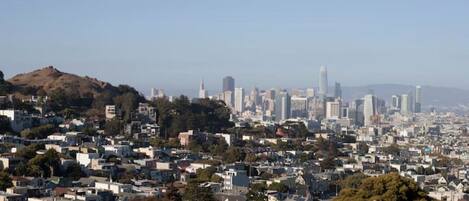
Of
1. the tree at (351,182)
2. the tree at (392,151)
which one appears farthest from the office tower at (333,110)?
the tree at (351,182)

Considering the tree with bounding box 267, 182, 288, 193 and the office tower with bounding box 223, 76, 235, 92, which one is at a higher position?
the office tower with bounding box 223, 76, 235, 92

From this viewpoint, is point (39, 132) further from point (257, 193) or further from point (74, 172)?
point (257, 193)

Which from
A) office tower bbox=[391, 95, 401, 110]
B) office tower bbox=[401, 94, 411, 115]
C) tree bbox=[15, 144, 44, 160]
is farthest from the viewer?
office tower bbox=[391, 95, 401, 110]

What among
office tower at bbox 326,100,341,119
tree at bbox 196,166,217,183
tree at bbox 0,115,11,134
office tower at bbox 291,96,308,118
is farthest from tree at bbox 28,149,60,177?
office tower at bbox 326,100,341,119

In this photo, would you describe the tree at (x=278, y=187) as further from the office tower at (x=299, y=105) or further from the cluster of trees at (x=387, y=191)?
the office tower at (x=299, y=105)

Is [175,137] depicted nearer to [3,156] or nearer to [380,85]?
[3,156]

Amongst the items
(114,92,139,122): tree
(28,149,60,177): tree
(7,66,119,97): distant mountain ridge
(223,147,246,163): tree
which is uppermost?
(7,66,119,97): distant mountain ridge

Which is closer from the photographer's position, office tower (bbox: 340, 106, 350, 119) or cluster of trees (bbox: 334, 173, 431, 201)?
cluster of trees (bbox: 334, 173, 431, 201)

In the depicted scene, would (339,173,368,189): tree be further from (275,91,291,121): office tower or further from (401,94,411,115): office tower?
(401,94,411,115): office tower

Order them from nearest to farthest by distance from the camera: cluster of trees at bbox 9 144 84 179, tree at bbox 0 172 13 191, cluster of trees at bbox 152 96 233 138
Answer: tree at bbox 0 172 13 191, cluster of trees at bbox 9 144 84 179, cluster of trees at bbox 152 96 233 138
